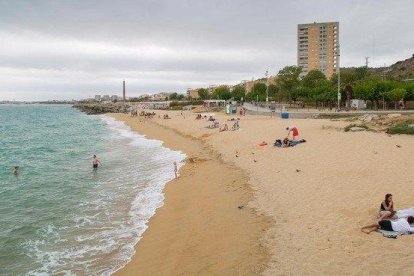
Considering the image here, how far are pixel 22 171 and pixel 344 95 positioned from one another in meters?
41.8

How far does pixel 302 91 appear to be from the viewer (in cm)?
6550

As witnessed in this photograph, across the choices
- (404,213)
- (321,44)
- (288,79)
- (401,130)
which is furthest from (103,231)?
(321,44)

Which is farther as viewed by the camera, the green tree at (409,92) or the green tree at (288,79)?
the green tree at (288,79)

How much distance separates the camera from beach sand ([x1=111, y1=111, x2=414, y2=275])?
7.32 m

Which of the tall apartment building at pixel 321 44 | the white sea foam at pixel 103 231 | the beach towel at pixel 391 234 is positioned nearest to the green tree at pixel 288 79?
the tall apartment building at pixel 321 44

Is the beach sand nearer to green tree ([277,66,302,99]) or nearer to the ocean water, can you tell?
the ocean water

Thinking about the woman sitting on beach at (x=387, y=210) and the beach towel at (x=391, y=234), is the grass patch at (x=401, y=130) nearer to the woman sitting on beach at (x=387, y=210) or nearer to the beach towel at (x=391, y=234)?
the woman sitting on beach at (x=387, y=210)

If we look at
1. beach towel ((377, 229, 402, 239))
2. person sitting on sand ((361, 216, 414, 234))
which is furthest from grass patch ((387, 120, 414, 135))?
beach towel ((377, 229, 402, 239))

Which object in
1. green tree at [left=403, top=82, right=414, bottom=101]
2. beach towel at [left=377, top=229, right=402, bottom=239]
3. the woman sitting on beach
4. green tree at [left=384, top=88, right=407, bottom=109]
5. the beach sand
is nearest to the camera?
the beach sand

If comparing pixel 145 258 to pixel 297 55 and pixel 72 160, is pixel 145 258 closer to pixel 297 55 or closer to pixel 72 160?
pixel 72 160

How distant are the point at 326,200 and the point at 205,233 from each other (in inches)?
144

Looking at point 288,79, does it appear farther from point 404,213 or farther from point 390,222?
point 390,222

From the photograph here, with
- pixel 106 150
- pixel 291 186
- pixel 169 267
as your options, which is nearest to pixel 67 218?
pixel 169 267

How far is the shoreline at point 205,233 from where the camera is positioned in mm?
8156
